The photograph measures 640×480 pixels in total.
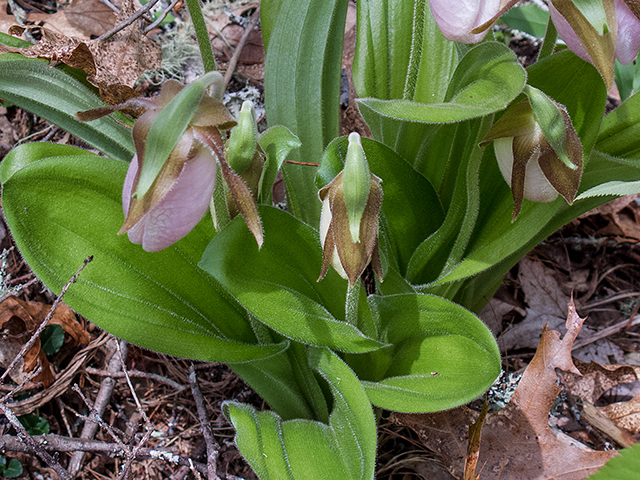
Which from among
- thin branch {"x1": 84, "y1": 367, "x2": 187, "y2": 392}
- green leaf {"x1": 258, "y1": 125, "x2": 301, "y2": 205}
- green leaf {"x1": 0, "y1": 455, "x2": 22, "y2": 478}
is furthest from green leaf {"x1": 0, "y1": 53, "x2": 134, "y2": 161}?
green leaf {"x1": 0, "y1": 455, "x2": 22, "y2": 478}

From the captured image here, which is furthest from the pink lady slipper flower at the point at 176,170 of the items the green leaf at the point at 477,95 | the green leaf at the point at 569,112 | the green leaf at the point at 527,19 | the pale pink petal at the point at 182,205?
the green leaf at the point at 527,19

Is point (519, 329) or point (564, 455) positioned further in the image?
point (519, 329)

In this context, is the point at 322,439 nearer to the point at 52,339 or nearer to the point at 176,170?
the point at 176,170

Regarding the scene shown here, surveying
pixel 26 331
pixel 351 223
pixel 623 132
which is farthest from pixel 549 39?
pixel 26 331

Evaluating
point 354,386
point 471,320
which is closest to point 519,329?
point 471,320

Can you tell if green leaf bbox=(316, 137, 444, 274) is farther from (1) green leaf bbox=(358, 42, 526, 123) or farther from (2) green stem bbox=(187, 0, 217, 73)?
(2) green stem bbox=(187, 0, 217, 73)

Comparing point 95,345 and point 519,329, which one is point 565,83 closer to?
point 519,329

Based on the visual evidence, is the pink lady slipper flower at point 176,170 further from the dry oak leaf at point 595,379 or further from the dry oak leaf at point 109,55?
the dry oak leaf at point 595,379
